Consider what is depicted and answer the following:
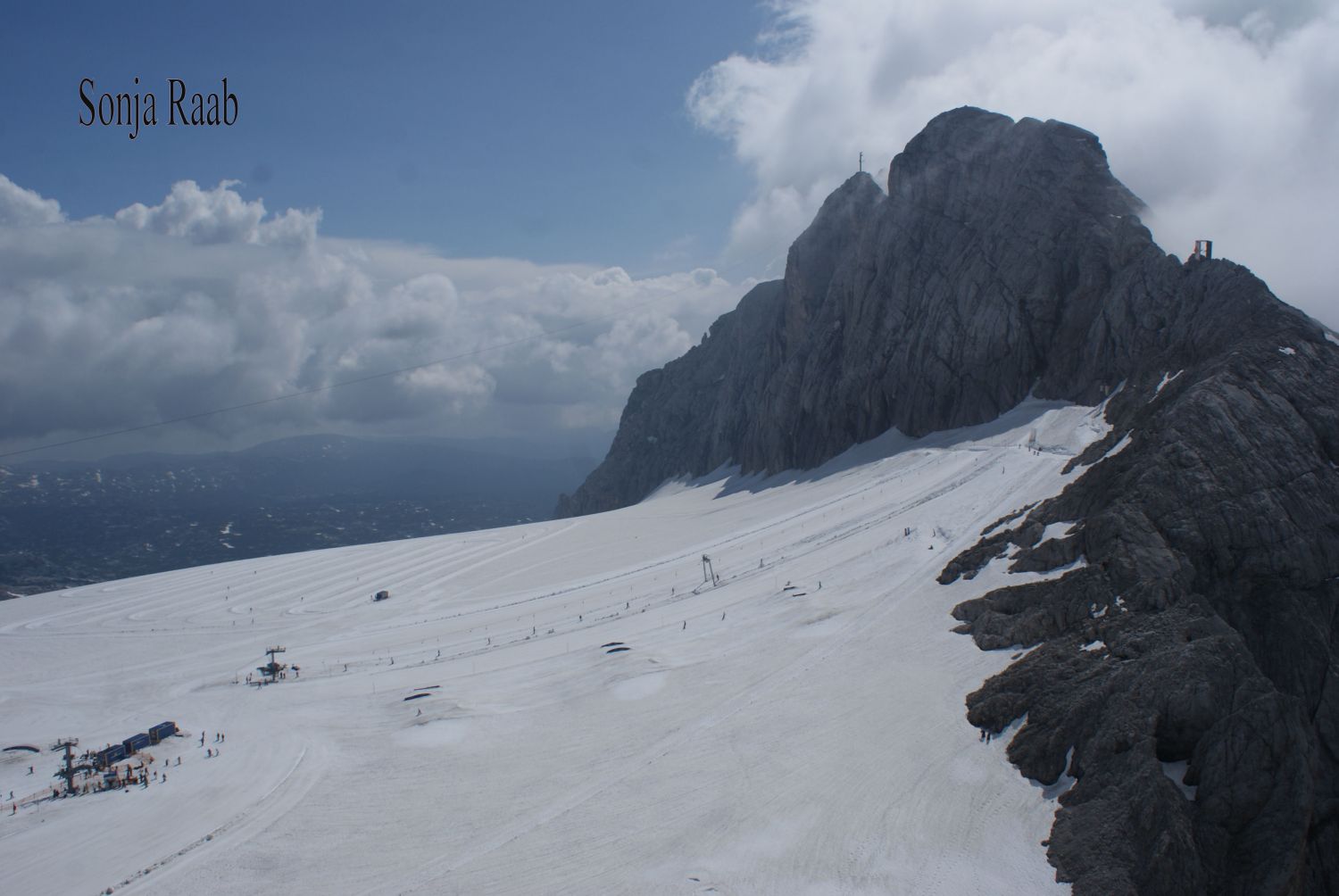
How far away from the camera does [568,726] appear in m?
32.5

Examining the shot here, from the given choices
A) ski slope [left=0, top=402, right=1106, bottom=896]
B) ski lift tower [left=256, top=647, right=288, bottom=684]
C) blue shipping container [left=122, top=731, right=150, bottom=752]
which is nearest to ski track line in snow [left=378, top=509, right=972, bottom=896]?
ski slope [left=0, top=402, right=1106, bottom=896]

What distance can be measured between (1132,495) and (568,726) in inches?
1013

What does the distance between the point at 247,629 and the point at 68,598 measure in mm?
21312

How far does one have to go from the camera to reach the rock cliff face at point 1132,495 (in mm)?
20672

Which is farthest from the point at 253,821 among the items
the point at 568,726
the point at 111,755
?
the point at 568,726

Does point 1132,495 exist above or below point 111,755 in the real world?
above

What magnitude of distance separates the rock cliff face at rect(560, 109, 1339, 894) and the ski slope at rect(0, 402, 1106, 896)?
240 centimetres

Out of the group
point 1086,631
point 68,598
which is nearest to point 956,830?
point 1086,631

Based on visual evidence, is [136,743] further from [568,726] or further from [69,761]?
[568,726]

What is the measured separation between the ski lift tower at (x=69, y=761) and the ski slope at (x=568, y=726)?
0.74m

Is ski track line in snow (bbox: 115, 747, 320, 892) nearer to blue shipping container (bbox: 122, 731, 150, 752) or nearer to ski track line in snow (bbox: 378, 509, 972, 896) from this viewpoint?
ski track line in snow (bbox: 378, 509, 972, 896)

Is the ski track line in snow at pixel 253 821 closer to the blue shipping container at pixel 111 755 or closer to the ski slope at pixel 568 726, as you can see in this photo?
the ski slope at pixel 568 726

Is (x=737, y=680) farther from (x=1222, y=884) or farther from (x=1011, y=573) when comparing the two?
(x=1222, y=884)

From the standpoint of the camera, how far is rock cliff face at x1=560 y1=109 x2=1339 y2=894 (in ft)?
67.8
